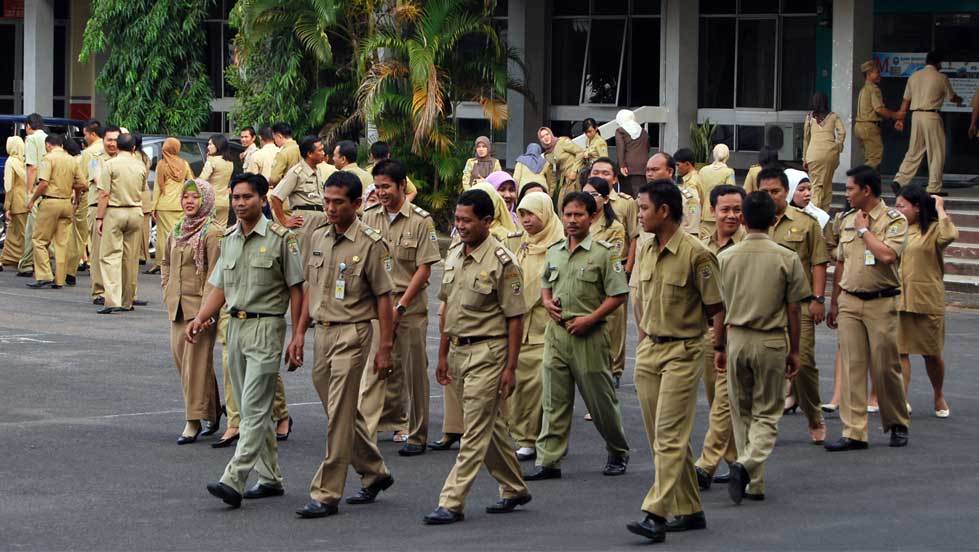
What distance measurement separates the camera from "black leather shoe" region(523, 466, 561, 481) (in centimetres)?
974

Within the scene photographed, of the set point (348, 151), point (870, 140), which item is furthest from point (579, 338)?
point (870, 140)

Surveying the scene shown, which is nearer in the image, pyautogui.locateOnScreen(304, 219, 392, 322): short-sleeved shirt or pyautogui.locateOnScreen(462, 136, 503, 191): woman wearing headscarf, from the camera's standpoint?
pyautogui.locateOnScreen(304, 219, 392, 322): short-sleeved shirt

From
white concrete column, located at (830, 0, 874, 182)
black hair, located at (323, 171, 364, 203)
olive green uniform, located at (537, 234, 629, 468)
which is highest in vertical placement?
white concrete column, located at (830, 0, 874, 182)

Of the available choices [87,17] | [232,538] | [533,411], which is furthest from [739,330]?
[87,17]

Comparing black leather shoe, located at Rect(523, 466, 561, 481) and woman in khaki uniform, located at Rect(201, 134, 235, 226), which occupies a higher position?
woman in khaki uniform, located at Rect(201, 134, 235, 226)

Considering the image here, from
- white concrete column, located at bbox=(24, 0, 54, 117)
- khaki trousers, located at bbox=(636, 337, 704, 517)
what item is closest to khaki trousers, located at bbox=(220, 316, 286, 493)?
khaki trousers, located at bbox=(636, 337, 704, 517)

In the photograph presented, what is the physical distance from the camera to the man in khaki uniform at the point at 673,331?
822 cm

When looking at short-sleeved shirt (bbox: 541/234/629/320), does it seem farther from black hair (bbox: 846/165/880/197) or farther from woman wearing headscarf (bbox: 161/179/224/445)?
woman wearing headscarf (bbox: 161/179/224/445)

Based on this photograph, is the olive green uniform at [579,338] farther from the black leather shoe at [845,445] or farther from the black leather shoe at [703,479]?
the black leather shoe at [845,445]

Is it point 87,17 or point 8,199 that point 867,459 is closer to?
point 8,199

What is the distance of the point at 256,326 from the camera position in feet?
29.3

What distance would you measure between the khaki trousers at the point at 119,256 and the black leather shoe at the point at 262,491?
9125 millimetres

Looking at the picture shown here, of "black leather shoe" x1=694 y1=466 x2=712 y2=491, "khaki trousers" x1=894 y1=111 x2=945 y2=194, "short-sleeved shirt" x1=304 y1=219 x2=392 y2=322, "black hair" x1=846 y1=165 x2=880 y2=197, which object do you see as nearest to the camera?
"short-sleeved shirt" x1=304 y1=219 x2=392 y2=322

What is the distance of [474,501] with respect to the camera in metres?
9.15
